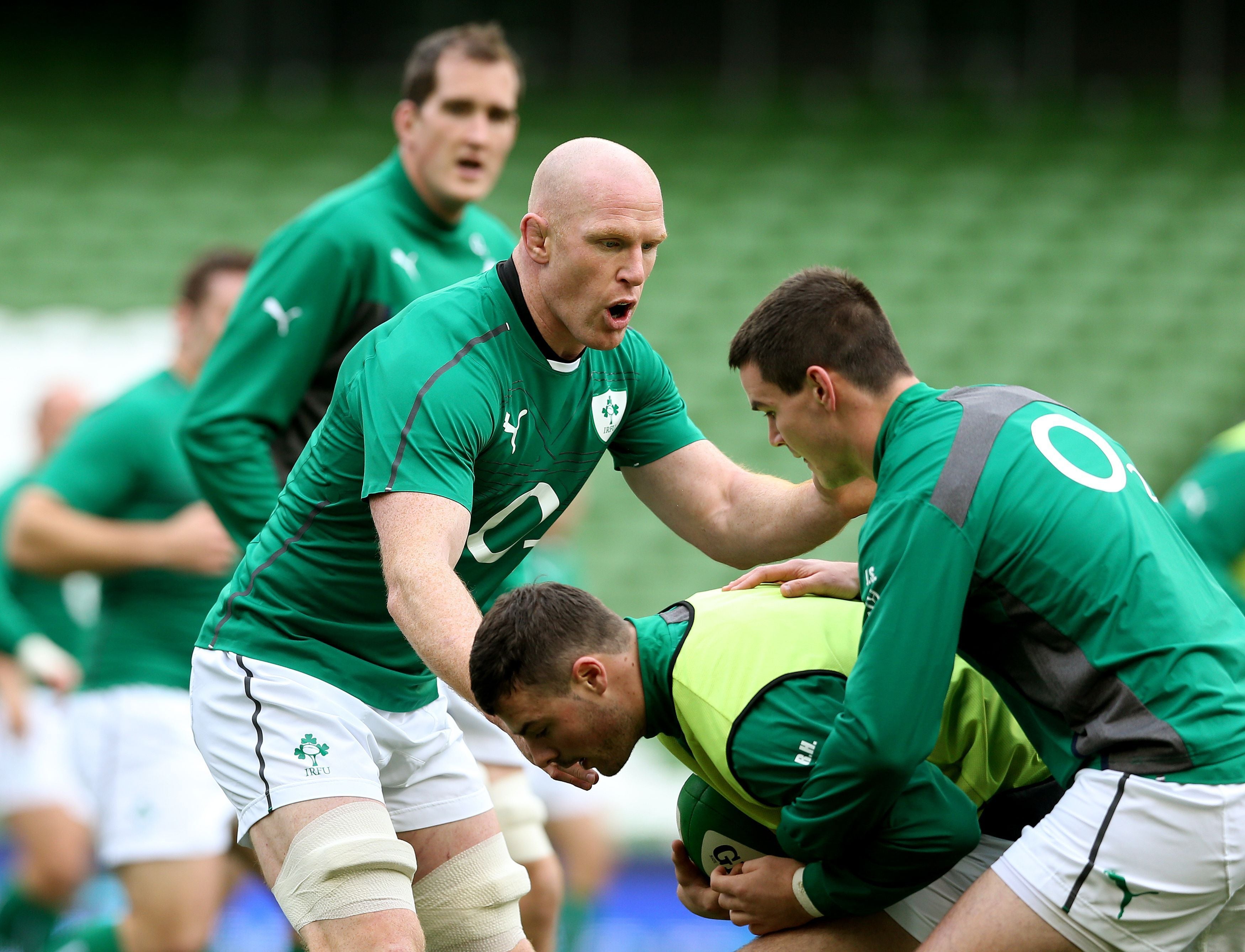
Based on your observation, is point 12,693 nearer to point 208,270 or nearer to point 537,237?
point 208,270

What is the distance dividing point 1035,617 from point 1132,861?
1.55 ft

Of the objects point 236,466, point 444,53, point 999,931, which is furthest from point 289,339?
Answer: point 999,931

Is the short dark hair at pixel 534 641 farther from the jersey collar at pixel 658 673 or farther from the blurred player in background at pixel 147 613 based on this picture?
the blurred player in background at pixel 147 613

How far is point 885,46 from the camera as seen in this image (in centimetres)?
1535

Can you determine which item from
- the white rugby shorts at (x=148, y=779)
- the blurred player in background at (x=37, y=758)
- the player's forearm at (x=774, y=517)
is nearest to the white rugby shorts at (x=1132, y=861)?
the player's forearm at (x=774, y=517)

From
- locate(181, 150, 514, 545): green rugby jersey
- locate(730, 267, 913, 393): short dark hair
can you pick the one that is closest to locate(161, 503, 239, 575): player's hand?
locate(181, 150, 514, 545): green rugby jersey

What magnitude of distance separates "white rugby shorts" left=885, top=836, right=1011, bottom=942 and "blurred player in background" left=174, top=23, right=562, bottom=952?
130cm

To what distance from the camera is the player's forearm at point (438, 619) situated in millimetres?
2852

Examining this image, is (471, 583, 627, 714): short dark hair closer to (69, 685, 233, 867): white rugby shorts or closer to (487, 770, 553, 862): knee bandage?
(487, 770, 553, 862): knee bandage

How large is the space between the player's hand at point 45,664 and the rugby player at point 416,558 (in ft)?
9.81

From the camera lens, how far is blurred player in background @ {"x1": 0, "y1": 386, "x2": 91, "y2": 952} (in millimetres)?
6266

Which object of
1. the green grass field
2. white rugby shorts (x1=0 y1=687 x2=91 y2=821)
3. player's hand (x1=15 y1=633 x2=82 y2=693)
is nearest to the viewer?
player's hand (x1=15 y1=633 x2=82 y2=693)

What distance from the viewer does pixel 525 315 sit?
128 inches

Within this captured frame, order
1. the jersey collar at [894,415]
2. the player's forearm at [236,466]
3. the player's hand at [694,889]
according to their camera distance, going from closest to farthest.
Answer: the jersey collar at [894,415], the player's hand at [694,889], the player's forearm at [236,466]
